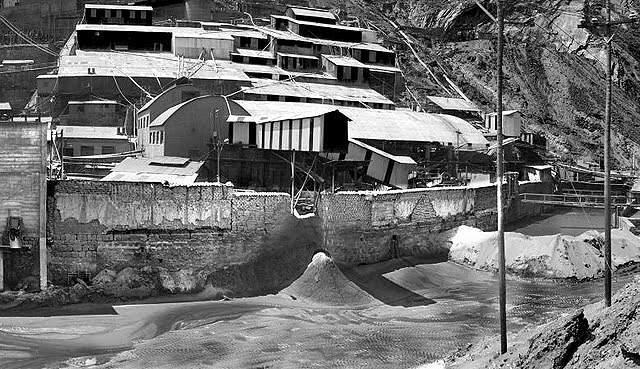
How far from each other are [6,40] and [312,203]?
51198 mm

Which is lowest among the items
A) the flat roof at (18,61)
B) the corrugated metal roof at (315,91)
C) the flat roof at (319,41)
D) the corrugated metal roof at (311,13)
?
the corrugated metal roof at (315,91)

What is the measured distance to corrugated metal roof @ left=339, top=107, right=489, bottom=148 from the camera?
5075cm

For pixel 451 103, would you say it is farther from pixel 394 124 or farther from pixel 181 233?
pixel 181 233

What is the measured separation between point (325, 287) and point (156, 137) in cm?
1517

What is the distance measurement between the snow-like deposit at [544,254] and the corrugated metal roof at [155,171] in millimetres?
12696

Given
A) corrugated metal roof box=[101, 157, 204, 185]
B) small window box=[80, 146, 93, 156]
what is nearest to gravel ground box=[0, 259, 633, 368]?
corrugated metal roof box=[101, 157, 204, 185]

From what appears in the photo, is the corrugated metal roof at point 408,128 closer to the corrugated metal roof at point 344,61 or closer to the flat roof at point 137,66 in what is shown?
the flat roof at point 137,66

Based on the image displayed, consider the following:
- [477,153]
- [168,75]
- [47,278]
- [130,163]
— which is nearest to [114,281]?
[47,278]

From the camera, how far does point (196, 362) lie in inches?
893

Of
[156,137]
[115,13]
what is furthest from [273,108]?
[115,13]

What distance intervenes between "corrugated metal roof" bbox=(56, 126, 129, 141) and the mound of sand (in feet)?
69.0

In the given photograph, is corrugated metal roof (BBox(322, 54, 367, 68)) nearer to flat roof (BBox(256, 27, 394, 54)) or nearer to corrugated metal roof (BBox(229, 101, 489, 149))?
flat roof (BBox(256, 27, 394, 54))

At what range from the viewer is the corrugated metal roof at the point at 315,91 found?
57397mm

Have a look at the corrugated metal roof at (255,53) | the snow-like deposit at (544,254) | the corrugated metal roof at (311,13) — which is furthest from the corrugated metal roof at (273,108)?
the corrugated metal roof at (311,13)
